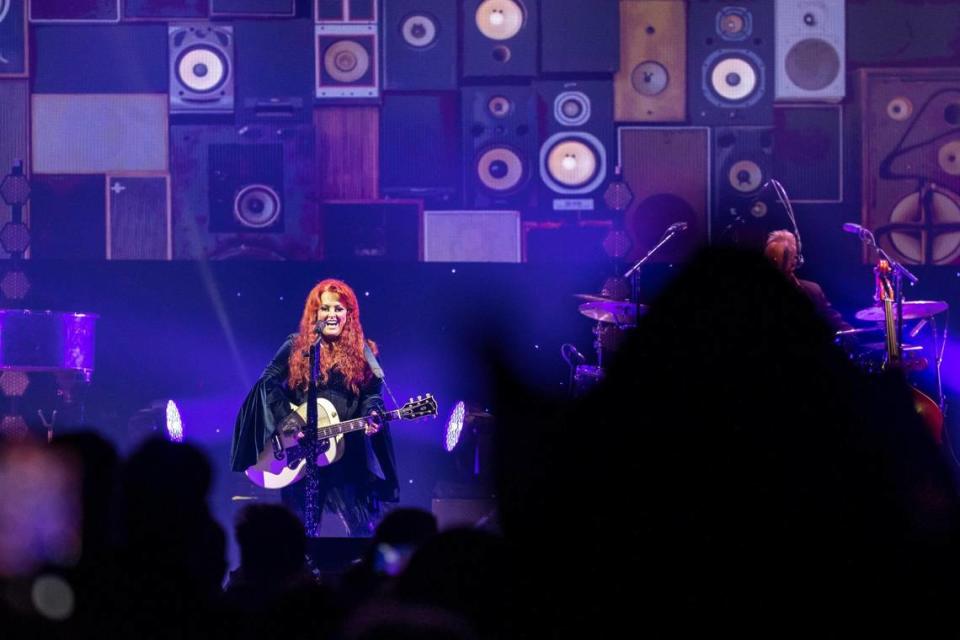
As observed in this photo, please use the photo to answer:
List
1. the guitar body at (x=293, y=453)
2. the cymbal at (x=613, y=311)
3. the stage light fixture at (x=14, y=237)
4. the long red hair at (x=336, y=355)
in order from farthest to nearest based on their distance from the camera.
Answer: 1. the stage light fixture at (x=14, y=237)
2. the cymbal at (x=613, y=311)
3. the long red hair at (x=336, y=355)
4. the guitar body at (x=293, y=453)

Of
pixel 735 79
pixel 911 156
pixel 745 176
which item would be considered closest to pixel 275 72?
pixel 735 79

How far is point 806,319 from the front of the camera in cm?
120

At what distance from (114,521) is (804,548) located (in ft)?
3.77

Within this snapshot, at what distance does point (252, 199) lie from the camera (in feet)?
25.1

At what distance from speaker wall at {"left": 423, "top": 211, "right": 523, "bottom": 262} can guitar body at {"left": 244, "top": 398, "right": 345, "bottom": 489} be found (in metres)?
2.17

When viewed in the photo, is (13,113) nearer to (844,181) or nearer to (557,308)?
(557,308)

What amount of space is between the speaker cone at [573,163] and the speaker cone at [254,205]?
5.78 feet

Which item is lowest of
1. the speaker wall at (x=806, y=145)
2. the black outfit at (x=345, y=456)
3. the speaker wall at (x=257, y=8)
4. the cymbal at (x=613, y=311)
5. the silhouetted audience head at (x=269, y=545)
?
the black outfit at (x=345, y=456)

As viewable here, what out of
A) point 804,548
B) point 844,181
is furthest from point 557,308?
point 804,548

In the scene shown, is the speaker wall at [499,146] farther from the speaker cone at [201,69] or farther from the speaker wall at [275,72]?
the speaker cone at [201,69]

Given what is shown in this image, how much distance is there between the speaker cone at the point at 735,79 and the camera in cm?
772

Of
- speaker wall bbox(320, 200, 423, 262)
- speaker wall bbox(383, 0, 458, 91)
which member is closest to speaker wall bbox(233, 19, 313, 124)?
speaker wall bbox(383, 0, 458, 91)

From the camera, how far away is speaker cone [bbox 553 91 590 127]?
7.75 meters

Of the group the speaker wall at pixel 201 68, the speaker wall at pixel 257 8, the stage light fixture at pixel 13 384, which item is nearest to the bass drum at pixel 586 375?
the speaker wall at pixel 201 68
